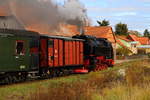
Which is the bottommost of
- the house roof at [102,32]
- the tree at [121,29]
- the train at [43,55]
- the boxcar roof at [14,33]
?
the train at [43,55]

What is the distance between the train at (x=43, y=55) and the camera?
55.5 ft

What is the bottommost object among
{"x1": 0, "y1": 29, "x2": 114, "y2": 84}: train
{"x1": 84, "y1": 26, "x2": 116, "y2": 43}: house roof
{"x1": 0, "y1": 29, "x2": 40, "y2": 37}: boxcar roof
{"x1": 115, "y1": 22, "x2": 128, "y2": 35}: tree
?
{"x1": 0, "y1": 29, "x2": 114, "y2": 84}: train

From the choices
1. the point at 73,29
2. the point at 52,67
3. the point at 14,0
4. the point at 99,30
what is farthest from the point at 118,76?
the point at 99,30

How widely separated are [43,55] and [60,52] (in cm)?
225

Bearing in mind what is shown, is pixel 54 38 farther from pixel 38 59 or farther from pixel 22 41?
pixel 22 41

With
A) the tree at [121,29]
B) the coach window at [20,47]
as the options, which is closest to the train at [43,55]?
the coach window at [20,47]

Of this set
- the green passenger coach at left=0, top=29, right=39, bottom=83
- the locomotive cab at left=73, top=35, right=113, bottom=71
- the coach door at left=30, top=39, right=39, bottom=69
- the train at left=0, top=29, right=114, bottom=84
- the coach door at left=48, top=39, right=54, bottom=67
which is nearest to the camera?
the green passenger coach at left=0, top=29, right=39, bottom=83

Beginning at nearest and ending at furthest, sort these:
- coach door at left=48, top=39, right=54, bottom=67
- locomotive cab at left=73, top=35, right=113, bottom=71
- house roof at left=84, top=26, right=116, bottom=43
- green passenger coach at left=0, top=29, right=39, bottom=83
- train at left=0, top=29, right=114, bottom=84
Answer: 1. green passenger coach at left=0, top=29, right=39, bottom=83
2. train at left=0, top=29, right=114, bottom=84
3. coach door at left=48, top=39, right=54, bottom=67
4. locomotive cab at left=73, top=35, right=113, bottom=71
5. house roof at left=84, top=26, right=116, bottom=43

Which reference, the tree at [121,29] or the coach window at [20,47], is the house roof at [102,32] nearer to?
the coach window at [20,47]

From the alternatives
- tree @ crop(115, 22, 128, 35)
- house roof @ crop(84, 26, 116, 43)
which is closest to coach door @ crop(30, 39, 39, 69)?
house roof @ crop(84, 26, 116, 43)

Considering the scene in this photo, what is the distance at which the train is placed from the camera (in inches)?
666

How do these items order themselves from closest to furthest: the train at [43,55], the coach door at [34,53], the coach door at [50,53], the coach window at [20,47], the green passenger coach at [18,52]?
the green passenger coach at [18,52], the train at [43,55], the coach window at [20,47], the coach door at [34,53], the coach door at [50,53]

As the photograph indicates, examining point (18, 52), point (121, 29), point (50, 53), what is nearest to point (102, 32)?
point (50, 53)

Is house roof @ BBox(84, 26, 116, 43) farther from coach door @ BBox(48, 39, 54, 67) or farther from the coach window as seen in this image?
the coach window
